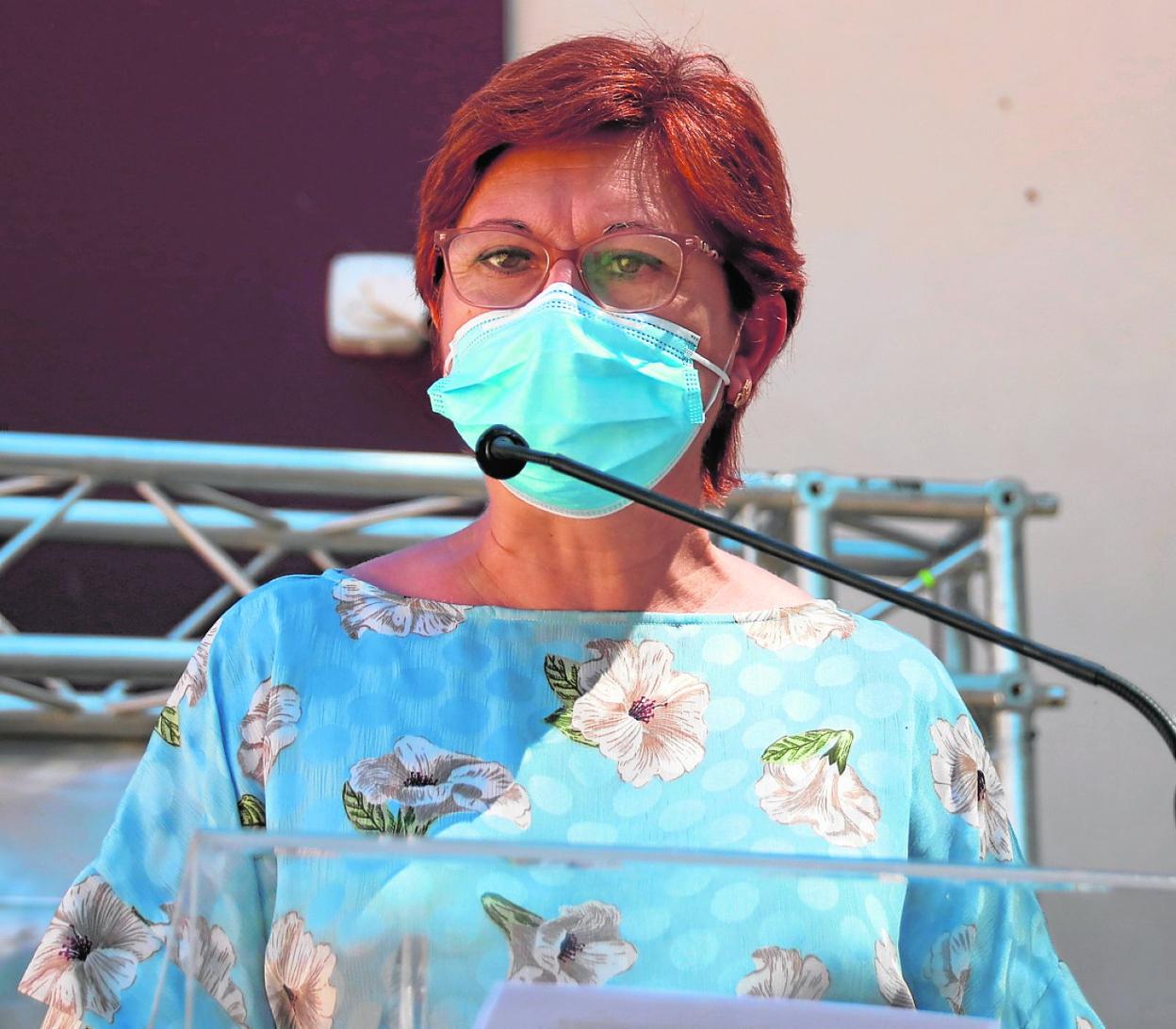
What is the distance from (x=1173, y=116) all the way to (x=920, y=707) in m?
3.77

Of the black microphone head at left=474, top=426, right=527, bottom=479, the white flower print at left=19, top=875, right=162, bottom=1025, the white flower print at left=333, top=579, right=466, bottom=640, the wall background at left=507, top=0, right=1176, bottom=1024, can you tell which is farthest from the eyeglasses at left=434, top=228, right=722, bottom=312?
the wall background at left=507, top=0, right=1176, bottom=1024

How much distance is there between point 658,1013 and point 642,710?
68cm

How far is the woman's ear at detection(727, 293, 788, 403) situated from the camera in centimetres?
165

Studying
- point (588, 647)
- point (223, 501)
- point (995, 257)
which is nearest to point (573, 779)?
point (588, 647)

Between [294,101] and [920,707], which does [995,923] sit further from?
[294,101]

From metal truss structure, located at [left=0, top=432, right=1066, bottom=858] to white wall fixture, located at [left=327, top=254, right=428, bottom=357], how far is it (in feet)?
4.77

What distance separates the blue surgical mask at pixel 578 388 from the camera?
1.49m

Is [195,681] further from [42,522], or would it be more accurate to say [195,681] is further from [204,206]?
[204,206]

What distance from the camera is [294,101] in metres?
4.78

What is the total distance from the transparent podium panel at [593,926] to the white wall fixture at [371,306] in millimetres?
3730

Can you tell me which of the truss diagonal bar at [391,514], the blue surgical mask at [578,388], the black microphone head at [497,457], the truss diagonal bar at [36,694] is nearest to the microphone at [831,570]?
the black microphone head at [497,457]

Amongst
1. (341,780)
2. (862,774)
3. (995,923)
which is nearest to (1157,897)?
(995,923)

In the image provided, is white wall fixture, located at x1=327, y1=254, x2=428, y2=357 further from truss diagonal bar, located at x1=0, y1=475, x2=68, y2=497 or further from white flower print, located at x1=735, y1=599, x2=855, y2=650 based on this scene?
white flower print, located at x1=735, y1=599, x2=855, y2=650

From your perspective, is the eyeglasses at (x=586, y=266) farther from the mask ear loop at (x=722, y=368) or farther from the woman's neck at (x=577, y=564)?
the woman's neck at (x=577, y=564)
